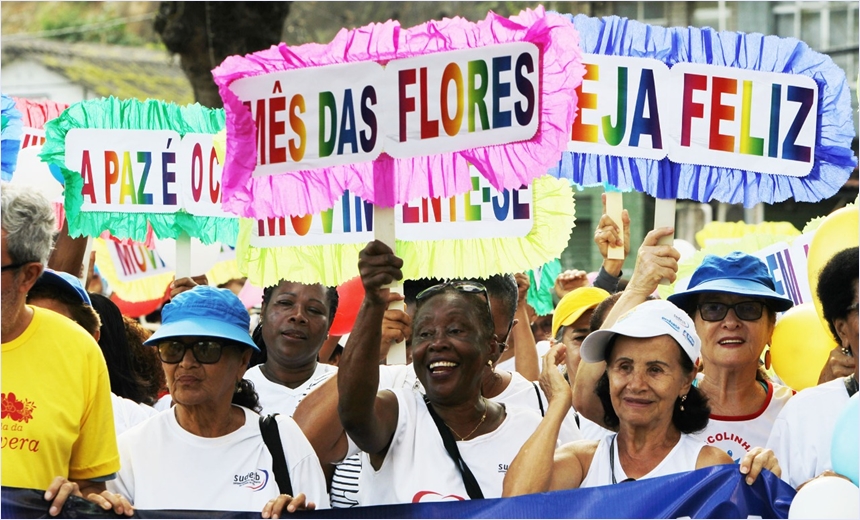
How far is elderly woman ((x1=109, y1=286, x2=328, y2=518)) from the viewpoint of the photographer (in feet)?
12.4

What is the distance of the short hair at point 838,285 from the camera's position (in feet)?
13.1

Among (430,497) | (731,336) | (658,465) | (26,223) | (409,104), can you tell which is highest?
(409,104)

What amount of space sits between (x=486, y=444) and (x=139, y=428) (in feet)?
3.33

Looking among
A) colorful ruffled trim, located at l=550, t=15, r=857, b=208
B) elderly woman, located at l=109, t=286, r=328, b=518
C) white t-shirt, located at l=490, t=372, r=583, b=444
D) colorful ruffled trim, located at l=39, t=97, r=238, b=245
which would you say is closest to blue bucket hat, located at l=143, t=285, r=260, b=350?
elderly woman, located at l=109, t=286, r=328, b=518

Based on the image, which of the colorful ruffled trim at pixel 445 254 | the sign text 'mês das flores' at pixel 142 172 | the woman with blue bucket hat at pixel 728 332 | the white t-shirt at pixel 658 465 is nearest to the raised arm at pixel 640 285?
the woman with blue bucket hat at pixel 728 332

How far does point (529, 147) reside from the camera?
13.0 ft

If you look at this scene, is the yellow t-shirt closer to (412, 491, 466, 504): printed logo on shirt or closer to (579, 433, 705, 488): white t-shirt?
(412, 491, 466, 504): printed logo on shirt

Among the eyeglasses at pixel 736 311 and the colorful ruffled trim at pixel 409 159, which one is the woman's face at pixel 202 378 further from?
the eyeglasses at pixel 736 311

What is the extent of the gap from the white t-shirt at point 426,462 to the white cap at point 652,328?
A: 0.35m

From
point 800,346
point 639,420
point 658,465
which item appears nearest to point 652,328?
point 639,420

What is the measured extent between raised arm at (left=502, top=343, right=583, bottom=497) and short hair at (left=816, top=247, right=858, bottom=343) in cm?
84

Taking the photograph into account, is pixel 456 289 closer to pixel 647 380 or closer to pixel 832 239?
pixel 647 380

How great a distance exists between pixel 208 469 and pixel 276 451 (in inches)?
7.8

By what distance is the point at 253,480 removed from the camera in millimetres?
3818
